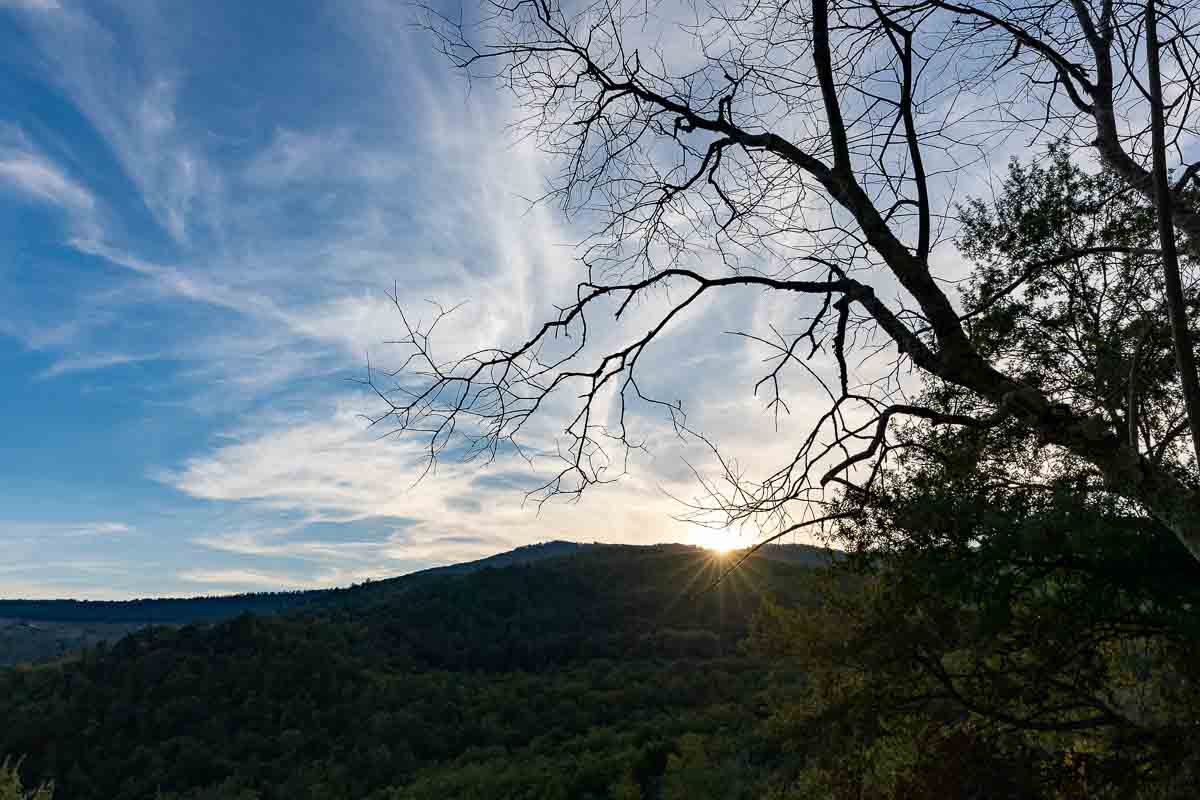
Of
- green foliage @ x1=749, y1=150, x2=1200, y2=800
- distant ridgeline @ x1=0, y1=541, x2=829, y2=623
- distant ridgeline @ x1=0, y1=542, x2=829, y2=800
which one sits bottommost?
distant ridgeline @ x1=0, y1=542, x2=829, y2=800

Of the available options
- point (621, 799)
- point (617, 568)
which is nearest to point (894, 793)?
point (621, 799)

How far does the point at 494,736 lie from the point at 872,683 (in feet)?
120

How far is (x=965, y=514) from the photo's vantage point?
5.56 m

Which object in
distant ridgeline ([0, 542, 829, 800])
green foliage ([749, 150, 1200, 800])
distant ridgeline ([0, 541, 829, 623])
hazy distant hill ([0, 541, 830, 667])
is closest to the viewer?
green foliage ([749, 150, 1200, 800])

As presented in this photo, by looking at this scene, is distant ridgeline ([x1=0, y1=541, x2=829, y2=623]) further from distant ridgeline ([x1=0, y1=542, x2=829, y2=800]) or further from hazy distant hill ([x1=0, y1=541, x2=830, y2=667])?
distant ridgeline ([x1=0, y1=542, x2=829, y2=800])

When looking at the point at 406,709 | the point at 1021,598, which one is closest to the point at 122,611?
the point at 406,709

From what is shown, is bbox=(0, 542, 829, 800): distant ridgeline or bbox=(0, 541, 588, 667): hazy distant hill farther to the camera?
bbox=(0, 541, 588, 667): hazy distant hill

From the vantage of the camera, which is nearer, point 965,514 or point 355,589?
point 965,514

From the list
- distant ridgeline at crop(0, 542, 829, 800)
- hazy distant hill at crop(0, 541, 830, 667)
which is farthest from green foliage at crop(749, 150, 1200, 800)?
hazy distant hill at crop(0, 541, 830, 667)

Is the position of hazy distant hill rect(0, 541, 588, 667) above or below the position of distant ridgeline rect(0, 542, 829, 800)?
above

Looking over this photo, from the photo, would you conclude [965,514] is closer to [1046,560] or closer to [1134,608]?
[1046,560]

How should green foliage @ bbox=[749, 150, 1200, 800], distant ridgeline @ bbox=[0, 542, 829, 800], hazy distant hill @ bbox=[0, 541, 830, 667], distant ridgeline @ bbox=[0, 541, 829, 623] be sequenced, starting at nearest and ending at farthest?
green foliage @ bbox=[749, 150, 1200, 800]
distant ridgeline @ bbox=[0, 542, 829, 800]
hazy distant hill @ bbox=[0, 541, 830, 667]
distant ridgeline @ bbox=[0, 541, 829, 623]

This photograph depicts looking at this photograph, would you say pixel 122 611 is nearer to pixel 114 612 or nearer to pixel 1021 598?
pixel 114 612

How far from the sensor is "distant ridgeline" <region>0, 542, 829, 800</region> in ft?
93.5
